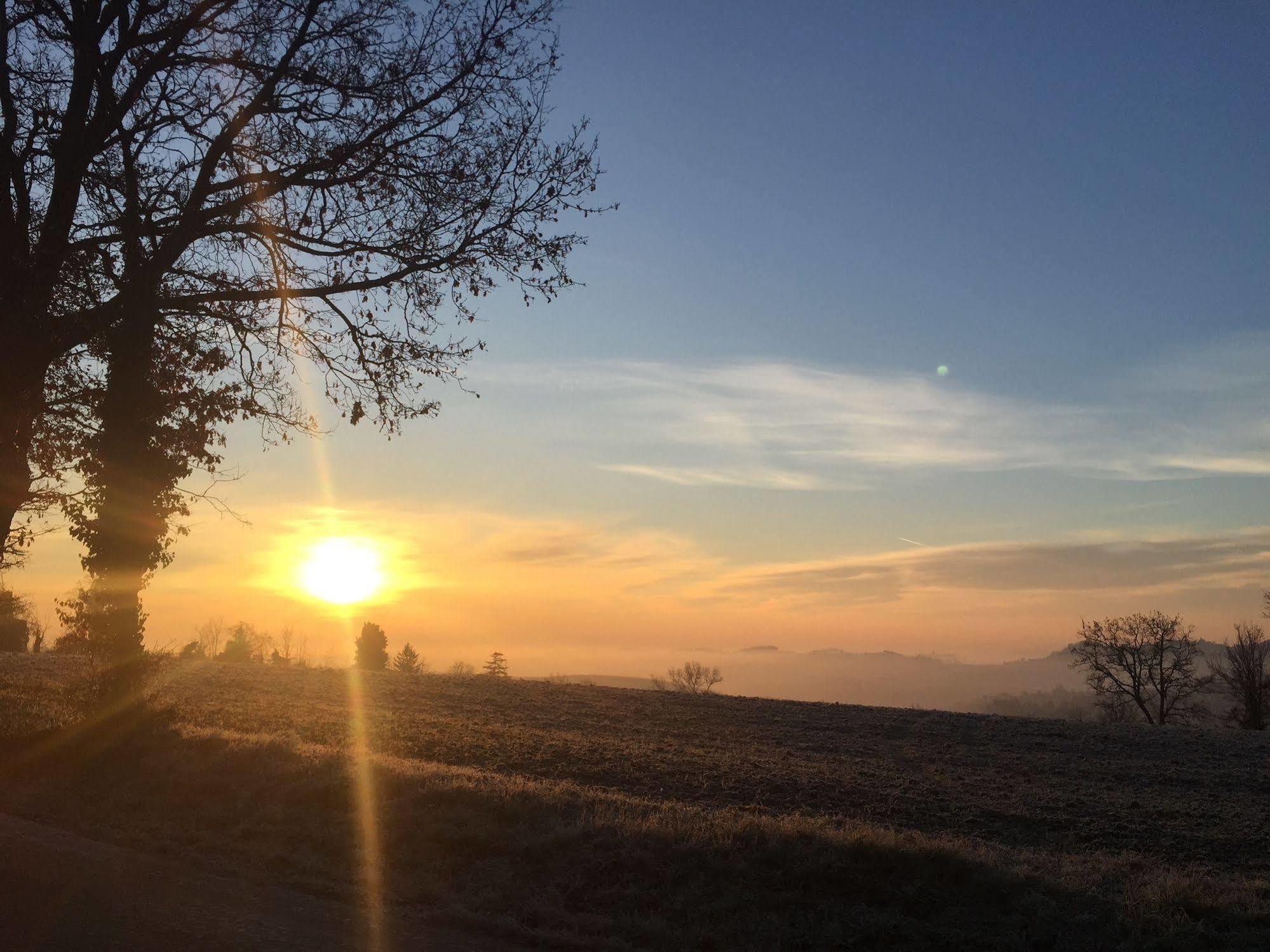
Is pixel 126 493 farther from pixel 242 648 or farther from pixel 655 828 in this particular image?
pixel 242 648

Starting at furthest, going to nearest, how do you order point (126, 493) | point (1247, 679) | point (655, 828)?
point (1247, 679) < point (126, 493) < point (655, 828)

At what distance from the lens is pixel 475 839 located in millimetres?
10570

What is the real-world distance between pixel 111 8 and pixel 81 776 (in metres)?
11.7

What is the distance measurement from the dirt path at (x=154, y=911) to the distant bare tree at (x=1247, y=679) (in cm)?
6074

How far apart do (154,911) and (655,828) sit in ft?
17.0

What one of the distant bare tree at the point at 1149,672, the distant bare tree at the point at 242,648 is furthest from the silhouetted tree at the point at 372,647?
the distant bare tree at the point at 1149,672

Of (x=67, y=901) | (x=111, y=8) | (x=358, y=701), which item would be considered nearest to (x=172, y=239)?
(x=111, y=8)

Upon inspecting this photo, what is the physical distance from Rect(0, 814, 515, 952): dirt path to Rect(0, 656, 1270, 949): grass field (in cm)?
47

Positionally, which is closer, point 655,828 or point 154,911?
point 154,911

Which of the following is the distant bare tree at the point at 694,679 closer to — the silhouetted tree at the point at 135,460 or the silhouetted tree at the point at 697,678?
the silhouetted tree at the point at 697,678

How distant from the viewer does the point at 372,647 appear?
8444 cm

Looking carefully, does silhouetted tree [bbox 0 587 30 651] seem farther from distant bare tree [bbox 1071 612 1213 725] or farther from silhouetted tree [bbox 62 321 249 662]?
distant bare tree [bbox 1071 612 1213 725]

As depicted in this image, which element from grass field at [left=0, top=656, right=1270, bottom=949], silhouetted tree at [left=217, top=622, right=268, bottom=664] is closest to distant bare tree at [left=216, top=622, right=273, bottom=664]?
silhouetted tree at [left=217, top=622, right=268, bottom=664]

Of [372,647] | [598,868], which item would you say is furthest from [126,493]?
[372,647]
